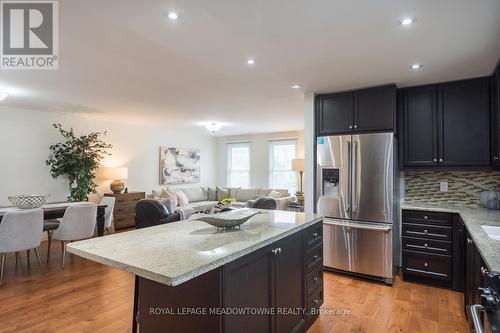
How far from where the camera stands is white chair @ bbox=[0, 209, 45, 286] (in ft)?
10.6

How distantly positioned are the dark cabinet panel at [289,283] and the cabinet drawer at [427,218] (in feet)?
6.03

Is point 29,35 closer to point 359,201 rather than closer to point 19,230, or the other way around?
point 19,230

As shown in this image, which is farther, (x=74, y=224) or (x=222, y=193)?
(x=222, y=193)

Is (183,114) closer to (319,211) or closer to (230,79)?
(230,79)

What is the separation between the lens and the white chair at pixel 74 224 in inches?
151

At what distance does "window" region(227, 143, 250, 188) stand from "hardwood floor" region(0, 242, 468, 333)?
207 inches

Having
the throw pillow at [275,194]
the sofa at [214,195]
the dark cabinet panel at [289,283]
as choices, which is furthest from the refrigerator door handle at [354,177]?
the throw pillow at [275,194]

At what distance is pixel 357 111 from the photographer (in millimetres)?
3598

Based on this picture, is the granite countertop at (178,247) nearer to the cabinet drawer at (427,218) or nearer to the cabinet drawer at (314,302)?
the cabinet drawer at (314,302)

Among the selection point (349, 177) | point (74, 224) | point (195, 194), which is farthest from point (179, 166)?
point (349, 177)

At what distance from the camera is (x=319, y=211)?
3.72m

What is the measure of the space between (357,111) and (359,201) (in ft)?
3.76

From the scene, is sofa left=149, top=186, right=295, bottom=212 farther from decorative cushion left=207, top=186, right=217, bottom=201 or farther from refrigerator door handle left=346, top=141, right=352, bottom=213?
refrigerator door handle left=346, top=141, right=352, bottom=213

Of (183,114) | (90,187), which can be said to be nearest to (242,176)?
(183,114)
